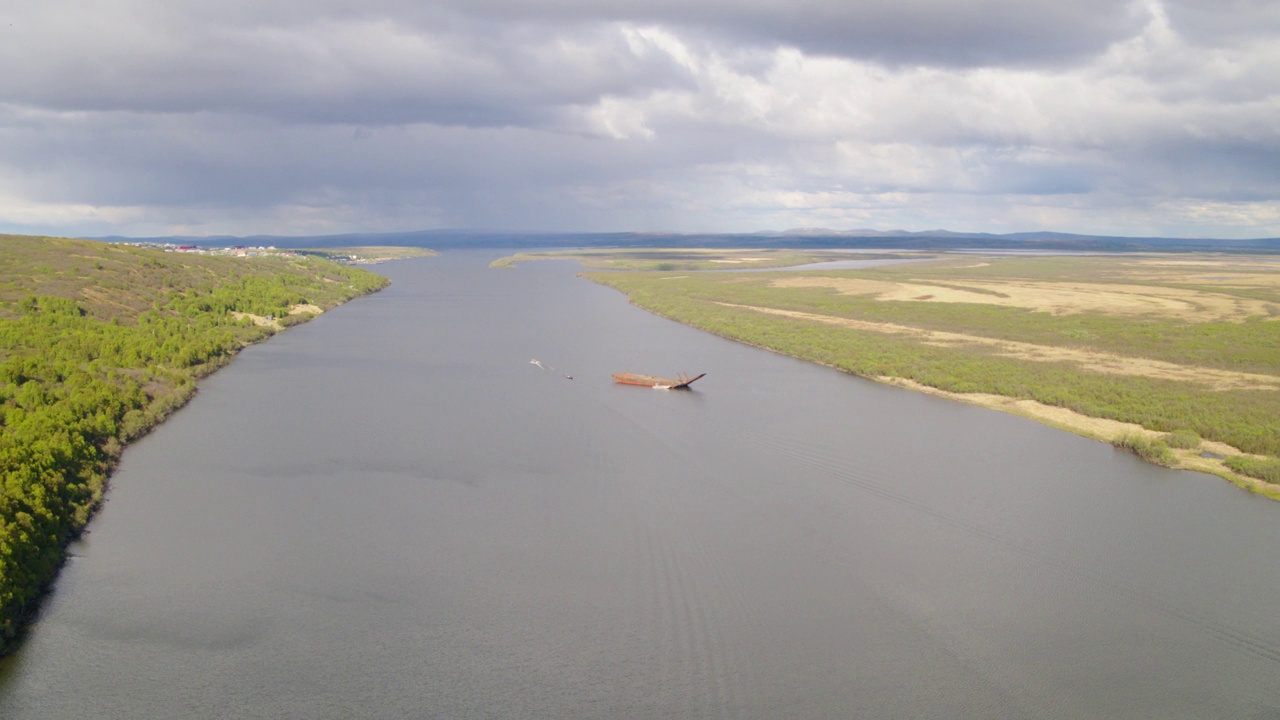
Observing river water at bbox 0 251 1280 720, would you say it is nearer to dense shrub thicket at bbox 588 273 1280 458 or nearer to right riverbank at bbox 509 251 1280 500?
right riverbank at bbox 509 251 1280 500

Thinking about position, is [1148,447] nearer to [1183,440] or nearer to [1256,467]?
[1183,440]

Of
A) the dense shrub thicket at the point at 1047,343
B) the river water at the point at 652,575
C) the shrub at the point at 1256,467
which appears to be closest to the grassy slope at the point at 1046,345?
the dense shrub thicket at the point at 1047,343

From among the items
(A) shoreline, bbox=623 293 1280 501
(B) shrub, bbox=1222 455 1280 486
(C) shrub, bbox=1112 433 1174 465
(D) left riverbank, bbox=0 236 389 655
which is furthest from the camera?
(C) shrub, bbox=1112 433 1174 465

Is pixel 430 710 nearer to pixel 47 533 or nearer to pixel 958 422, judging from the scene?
pixel 47 533

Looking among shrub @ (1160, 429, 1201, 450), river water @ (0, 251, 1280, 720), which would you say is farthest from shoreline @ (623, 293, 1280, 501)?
river water @ (0, 251, 1280, 720)

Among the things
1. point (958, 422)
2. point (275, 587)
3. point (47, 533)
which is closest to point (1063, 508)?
point (958, 422)

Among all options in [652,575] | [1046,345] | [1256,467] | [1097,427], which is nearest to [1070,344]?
[1046,345]
